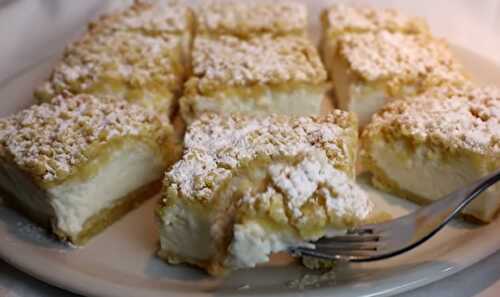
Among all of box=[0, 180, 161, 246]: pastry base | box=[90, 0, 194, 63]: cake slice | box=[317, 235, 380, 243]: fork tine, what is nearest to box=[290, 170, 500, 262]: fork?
box=[317, 235, 380, 243]: fork tine

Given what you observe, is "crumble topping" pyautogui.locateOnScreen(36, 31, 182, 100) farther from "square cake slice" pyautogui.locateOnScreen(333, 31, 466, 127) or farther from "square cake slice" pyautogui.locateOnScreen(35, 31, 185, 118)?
"square cake slice" pyautogui.locateOnScreen(333, 31, 466, 127)

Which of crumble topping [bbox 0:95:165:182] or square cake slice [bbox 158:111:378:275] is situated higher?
square cake slice [bbox 158:111:378:275]

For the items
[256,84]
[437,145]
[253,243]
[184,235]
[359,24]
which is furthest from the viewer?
[359,24]

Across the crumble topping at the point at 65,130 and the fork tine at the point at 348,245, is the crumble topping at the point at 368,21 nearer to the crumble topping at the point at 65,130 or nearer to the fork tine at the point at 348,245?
the crumble topping at the point at 65,130

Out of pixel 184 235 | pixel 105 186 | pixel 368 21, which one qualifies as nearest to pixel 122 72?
pixel 105 186

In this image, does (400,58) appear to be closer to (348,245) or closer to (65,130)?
(348,245)

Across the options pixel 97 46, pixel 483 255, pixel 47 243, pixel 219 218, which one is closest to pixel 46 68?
pixel 97 46

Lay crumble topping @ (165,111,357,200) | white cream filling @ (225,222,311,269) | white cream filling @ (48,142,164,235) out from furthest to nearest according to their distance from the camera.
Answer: white cream filling @ (48,142,164,235), crumble topping @ (165,111,357,200), white cream filling @ (225,222,311,269)
